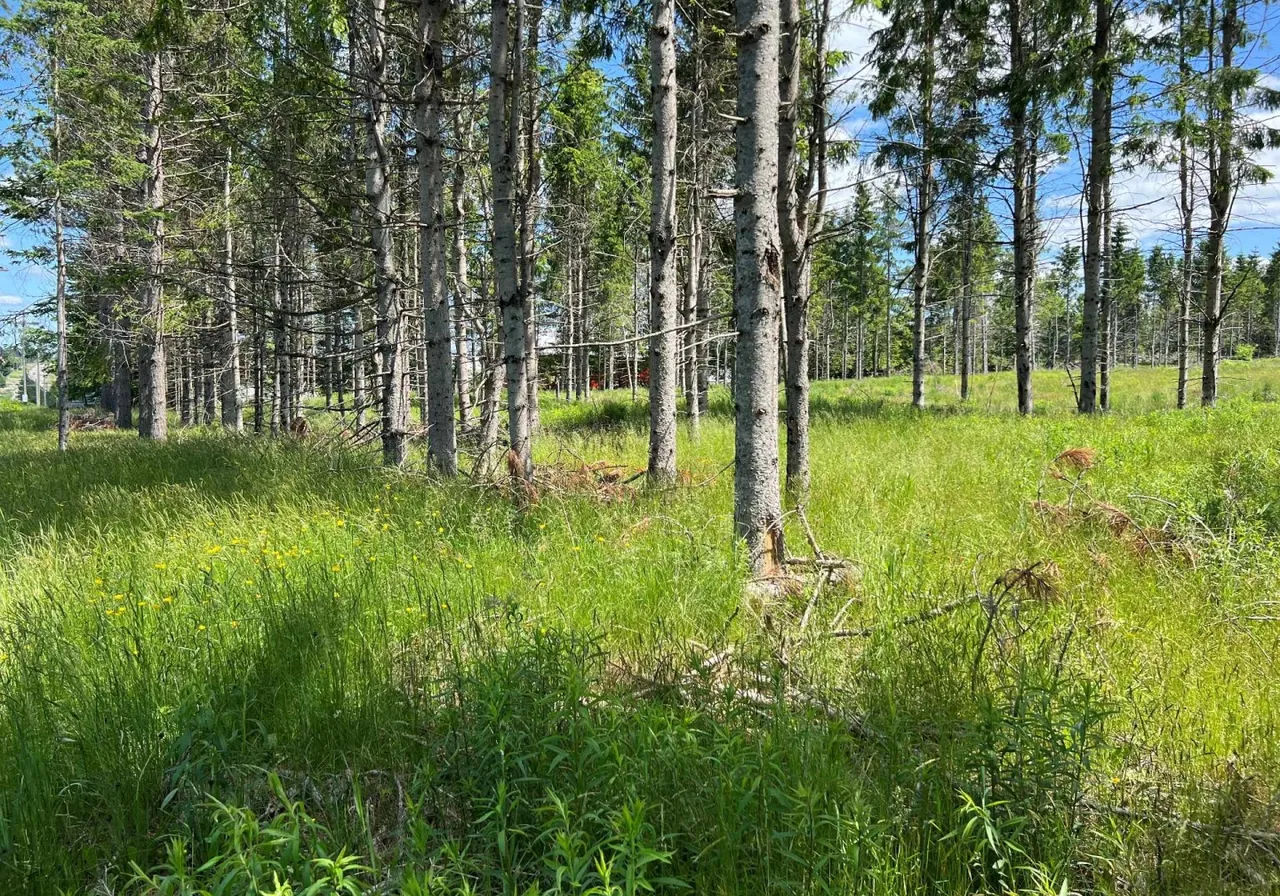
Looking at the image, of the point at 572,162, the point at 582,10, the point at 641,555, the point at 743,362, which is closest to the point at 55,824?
the point at 641,555

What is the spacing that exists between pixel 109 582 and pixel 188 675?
6.50ft

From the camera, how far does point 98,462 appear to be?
9094mm

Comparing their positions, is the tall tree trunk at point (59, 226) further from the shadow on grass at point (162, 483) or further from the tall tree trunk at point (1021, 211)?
the tall tree trunk at point (1021, 211)

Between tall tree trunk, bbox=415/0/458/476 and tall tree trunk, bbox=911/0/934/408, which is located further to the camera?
tall tree trunk, bbox=911/0/934/408

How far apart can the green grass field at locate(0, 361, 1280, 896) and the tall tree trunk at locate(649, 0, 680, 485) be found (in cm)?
216

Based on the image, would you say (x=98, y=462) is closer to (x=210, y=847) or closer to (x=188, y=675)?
(x=188, y=675)

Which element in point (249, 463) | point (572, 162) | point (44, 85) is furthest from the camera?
point (572, 162)

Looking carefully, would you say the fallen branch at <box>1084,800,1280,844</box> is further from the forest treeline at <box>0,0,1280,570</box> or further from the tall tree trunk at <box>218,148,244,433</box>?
the tall tree trunk at <box>218,148,244,433</box>

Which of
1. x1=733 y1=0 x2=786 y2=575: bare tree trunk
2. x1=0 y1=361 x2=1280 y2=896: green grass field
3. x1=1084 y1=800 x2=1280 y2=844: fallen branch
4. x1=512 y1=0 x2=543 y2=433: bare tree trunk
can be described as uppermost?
x1=512 y1=0 x2=543 y2=433: bare tree trunk

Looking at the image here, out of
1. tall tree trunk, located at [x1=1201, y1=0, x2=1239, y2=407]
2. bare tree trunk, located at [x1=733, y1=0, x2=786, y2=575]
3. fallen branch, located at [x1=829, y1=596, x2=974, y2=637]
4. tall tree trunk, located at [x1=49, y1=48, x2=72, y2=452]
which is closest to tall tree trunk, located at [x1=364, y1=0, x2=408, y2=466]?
bare tree trunk, located at [x1=733, y1=0, x2=786, y2=575]

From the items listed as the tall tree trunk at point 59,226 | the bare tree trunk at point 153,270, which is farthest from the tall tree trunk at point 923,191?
the tall tree trunk at point 59,226

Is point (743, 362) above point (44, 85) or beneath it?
beneath

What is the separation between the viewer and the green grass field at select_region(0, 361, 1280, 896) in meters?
1.80

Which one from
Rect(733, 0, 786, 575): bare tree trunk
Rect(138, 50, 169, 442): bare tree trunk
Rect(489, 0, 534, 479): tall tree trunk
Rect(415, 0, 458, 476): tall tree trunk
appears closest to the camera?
Rect(733, 0, 786, 575): bare tree trunk
